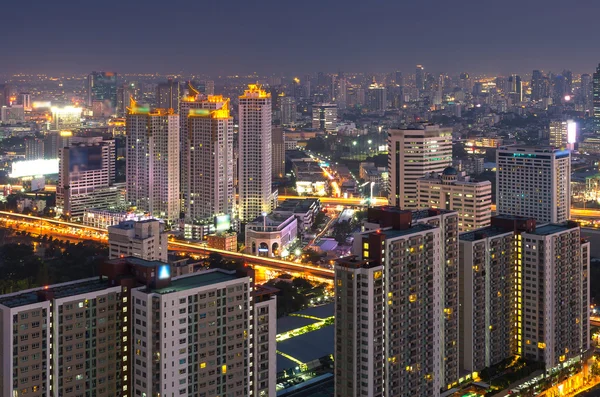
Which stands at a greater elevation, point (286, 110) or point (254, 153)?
point (286, 110)

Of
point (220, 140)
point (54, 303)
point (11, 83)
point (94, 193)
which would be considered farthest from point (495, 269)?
point (11, 83)

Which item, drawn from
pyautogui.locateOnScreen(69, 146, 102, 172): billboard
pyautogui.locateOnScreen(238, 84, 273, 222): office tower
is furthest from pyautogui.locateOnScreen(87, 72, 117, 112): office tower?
pyautogui.locateOnScreen(238, 84, 273, 222): office tower

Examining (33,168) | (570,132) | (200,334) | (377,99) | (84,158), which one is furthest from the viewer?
(377,99)

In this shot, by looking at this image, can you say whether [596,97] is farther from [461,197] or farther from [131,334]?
[131,334]

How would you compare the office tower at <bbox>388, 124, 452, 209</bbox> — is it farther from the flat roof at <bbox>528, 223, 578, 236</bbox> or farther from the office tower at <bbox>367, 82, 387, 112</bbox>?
the office tower at <bbox>367, 82, 387, 112</bbox>

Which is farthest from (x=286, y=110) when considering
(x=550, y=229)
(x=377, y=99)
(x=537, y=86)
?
(x=550, y=229)

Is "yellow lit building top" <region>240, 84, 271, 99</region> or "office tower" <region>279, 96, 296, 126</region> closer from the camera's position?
"yellow lit building top" <region>240, 84, 271, 99</region>

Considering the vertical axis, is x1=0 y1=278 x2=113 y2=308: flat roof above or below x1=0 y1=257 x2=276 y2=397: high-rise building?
above
